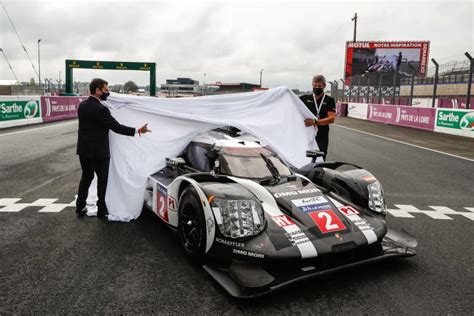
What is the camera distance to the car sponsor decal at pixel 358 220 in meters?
3.59

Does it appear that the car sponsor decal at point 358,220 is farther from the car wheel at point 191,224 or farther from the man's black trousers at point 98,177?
the man's black trousers at point 98,177

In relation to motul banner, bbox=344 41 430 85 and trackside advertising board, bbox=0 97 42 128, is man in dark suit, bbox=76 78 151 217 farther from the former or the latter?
motul banner, bbox=344 41 430 85

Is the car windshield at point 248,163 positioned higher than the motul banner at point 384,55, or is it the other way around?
the motul banner at point 384,55

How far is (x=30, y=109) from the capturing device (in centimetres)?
1903

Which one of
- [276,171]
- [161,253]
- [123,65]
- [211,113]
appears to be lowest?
[161,253]

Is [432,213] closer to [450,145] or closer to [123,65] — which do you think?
[450,145]

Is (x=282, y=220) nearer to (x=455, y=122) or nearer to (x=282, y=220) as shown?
(x=282, y=220)

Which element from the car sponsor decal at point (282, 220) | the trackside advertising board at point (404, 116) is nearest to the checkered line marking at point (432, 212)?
the car sponsor decal at point (282, 220)

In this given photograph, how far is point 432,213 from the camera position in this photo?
5.71m

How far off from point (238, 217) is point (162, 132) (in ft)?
7.88

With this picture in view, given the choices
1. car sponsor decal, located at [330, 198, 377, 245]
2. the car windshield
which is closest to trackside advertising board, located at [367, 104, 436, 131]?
the car windshield

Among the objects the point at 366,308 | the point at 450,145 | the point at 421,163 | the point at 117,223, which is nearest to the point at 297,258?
the point at 366,308

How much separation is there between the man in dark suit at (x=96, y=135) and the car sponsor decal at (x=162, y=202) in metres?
0.83

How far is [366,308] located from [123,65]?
106 ft
